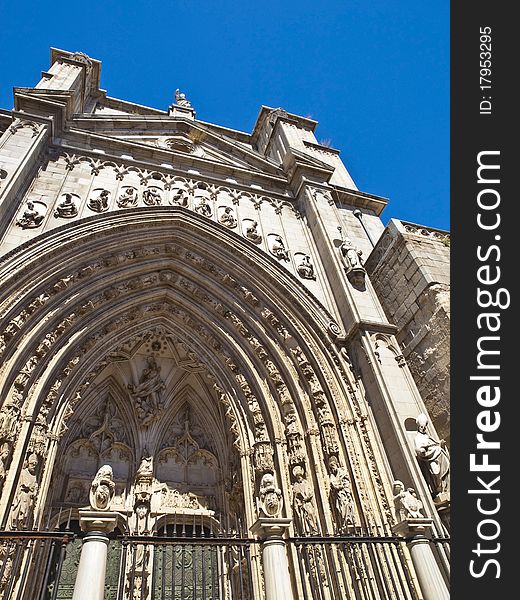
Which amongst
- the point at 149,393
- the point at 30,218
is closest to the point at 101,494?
the point at 149,393

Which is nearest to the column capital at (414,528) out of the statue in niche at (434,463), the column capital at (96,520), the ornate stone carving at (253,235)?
the statue in niche at (434,463)

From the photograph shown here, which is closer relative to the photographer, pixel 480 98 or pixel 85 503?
pixel 480 98

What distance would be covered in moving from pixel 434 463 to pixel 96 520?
4.55 meters

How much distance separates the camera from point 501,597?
365cm

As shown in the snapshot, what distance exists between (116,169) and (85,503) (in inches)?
295

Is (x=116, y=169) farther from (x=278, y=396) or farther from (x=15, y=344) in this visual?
(x=278, y=396)

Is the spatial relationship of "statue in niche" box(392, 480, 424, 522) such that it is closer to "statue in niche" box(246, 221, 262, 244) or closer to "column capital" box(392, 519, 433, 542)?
"column capital" box(392, 519, 433, 542)

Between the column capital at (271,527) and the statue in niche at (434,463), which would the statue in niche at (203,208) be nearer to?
the statue in niche at (434,463)

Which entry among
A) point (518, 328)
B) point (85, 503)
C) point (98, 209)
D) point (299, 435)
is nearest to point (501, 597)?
point (518, 328)

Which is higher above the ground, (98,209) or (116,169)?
(116,169)

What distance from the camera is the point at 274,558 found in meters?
4.16

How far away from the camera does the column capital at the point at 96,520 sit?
3861mm

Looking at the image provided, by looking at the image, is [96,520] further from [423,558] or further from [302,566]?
[423,558]

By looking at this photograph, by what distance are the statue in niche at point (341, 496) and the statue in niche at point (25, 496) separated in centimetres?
428
